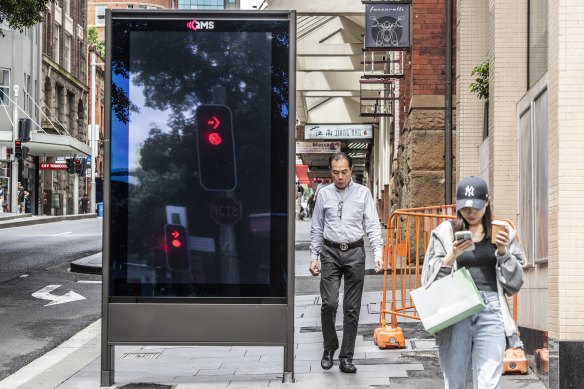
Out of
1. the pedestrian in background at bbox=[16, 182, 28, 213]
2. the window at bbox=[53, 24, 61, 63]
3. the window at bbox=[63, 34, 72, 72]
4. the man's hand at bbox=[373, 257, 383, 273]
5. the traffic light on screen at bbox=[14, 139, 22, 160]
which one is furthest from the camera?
the window at bbox=[63, 34, 72, 72]

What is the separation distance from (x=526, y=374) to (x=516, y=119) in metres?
2.89

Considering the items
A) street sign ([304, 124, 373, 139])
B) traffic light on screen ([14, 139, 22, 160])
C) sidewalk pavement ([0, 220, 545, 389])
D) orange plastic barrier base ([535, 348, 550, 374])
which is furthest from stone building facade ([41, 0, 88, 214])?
orange plastic barrier base ([535, 348, 550, 374])

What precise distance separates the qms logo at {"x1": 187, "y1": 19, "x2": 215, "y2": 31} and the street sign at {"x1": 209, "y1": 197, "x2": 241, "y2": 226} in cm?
135

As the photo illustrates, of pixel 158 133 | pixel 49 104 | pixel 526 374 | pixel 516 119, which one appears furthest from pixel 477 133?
pixel 49 104

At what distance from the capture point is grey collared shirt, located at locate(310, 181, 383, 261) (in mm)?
9172

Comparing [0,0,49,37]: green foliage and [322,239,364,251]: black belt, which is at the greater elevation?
[0,0,49,37]: green foliage

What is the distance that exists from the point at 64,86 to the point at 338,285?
2348 inches

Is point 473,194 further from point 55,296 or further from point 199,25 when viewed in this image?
point 55,296

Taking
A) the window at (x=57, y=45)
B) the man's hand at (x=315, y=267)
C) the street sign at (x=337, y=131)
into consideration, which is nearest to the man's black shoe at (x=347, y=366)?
the man's hand at (x=315, y=267)

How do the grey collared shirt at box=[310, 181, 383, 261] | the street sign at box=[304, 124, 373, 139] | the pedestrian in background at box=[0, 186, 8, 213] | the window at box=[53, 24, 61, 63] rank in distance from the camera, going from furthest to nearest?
1. the window at box=[53, 24, 61, 63]
2. the pedestrian in background at box=[0, 186, 8, 213]
3. the street sign at box=[304, 124, 373, 139]
4. the grey collared shirt at box=[310, 181, 383, 261]

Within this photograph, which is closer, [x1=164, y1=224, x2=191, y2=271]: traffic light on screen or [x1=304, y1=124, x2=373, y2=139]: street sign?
[x1=164, y1=224, x2=191, y2=271]: traffic light on screen

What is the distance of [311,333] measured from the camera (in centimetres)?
1153

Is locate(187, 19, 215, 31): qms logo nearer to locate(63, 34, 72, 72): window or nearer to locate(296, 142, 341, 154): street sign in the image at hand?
locate(296, 142, 341, 154): street sign

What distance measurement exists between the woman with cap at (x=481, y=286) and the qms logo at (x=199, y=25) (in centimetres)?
315
